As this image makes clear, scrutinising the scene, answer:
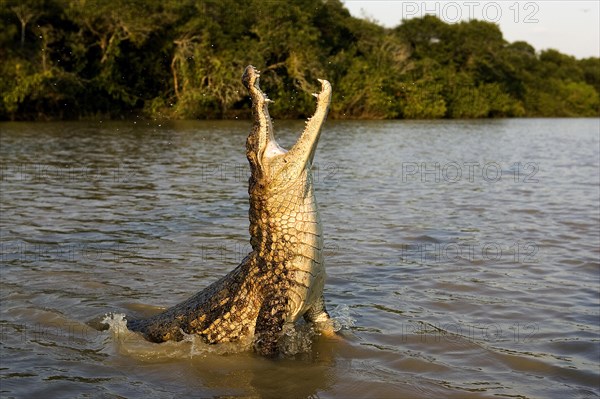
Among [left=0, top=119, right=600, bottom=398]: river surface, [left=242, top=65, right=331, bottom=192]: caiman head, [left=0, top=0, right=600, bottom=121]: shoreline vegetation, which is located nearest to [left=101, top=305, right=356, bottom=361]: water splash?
[left=0, top=119, right=600, bottom=398]: river surface

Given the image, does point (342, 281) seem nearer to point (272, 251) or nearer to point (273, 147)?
point (272, 251)

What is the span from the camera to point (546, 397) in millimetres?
4254

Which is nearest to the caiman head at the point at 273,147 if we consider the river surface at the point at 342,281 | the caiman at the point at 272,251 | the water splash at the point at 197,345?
the caiman at the point at 272,251

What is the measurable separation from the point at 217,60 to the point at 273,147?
32.9 metres

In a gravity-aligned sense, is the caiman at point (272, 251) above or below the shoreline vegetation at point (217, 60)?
below

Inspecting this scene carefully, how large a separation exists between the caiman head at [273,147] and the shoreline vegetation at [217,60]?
29.2m

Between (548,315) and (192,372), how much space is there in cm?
311

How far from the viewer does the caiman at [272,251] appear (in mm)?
4555

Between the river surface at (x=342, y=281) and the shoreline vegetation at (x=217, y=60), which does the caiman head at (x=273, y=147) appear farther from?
the shoreline vegetation at (x=217, y=60)

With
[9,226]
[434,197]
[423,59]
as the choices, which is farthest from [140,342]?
[423,59]

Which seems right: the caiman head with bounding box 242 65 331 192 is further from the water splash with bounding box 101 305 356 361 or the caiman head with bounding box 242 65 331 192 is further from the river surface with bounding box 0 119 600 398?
the river surface with bounding box 0 119 600 398

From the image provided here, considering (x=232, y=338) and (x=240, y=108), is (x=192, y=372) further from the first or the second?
(x=240, y=108)

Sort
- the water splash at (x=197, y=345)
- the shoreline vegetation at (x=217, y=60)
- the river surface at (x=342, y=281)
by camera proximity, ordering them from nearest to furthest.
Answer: the river surface at (x=342, y=281)
the water splash at (x=197, y=345)
the shoreline vegetation at (x=217, y=60)

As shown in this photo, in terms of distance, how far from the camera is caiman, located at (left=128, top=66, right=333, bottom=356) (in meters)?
4.55
